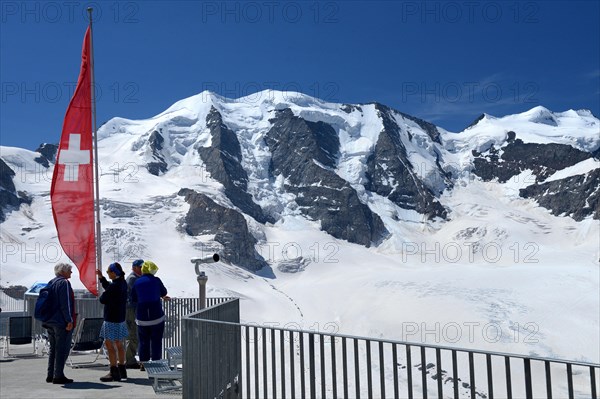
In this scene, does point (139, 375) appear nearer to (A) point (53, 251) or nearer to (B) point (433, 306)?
(B) point (433, 306)

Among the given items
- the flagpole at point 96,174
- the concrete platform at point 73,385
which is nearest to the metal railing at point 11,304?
the flagpole at point 96,174

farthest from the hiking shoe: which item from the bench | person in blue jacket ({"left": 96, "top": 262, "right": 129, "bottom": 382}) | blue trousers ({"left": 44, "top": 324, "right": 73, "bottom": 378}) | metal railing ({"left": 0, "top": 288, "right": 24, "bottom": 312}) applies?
metal railing ({"left": 0, "top": 288, "right": 24, "bottom": 312})

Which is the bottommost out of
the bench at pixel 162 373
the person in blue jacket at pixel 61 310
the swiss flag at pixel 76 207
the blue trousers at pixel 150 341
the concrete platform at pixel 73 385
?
the concrete platform at pixel 73 385

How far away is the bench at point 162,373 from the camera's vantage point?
8.92 m

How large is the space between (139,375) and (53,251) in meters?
115

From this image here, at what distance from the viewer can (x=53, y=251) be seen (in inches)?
4685

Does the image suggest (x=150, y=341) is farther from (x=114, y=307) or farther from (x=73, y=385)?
(x=73, y=385)

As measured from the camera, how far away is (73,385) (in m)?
10.4

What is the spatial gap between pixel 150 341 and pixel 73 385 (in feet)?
4.41

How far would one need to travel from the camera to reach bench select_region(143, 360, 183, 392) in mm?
8922

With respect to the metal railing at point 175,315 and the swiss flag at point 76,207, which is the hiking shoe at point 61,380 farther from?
the metal railing at point 175,315

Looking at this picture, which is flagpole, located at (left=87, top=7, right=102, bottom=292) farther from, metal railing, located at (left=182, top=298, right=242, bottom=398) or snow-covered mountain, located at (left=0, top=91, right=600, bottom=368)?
snow-covered mountain, located at (left=0, top=91, right=600, bottom=368)

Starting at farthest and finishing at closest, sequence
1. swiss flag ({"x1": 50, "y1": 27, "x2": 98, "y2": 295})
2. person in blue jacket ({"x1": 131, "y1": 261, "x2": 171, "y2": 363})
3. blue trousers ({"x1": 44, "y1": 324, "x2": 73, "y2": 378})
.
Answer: swiss flag ({"x1": 50, "y1": 27, "x2": 98, "y2": 295}) < person in blue jacket ({"x1": 131, "y1": 261, "x2": 171, "y2": 363}) < blue trousers ({"x1": 44, "y1": 324, "x2": 73, "y2": 378})

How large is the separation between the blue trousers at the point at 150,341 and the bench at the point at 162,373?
43 cm
